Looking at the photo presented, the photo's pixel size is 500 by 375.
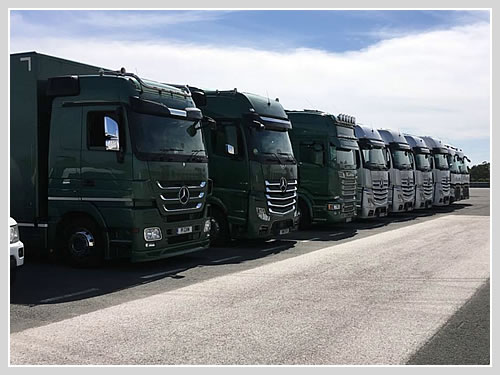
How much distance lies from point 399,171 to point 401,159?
0.80 m

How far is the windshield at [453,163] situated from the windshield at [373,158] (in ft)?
36.2

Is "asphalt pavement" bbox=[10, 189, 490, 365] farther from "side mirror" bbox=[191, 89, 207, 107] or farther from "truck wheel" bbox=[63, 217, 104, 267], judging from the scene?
"side mirror" bbox=[191, 89, 207, 107]

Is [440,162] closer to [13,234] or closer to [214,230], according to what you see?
[214,230]

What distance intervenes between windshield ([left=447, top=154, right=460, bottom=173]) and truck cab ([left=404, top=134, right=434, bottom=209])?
10.7 feet

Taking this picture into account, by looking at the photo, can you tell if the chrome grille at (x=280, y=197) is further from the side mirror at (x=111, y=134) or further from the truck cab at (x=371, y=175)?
the truck cab at (x=371, y=175)

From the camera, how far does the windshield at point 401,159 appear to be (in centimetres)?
2531

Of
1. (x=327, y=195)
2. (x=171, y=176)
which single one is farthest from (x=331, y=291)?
(x=327, y=195)

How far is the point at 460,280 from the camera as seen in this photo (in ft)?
32.6

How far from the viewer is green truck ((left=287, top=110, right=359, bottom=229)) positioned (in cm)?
1847

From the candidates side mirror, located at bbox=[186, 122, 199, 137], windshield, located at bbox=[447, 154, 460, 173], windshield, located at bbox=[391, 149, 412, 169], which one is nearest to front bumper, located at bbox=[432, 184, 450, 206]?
windshield, located at bbox=[447, 154, 460, 173]

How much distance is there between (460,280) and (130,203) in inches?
216

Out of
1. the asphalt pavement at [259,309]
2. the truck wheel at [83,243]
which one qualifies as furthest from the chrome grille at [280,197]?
the truck wheel at [83,243]

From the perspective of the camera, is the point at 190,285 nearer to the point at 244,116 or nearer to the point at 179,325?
the point at 179,325

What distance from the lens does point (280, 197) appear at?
1479 cm
